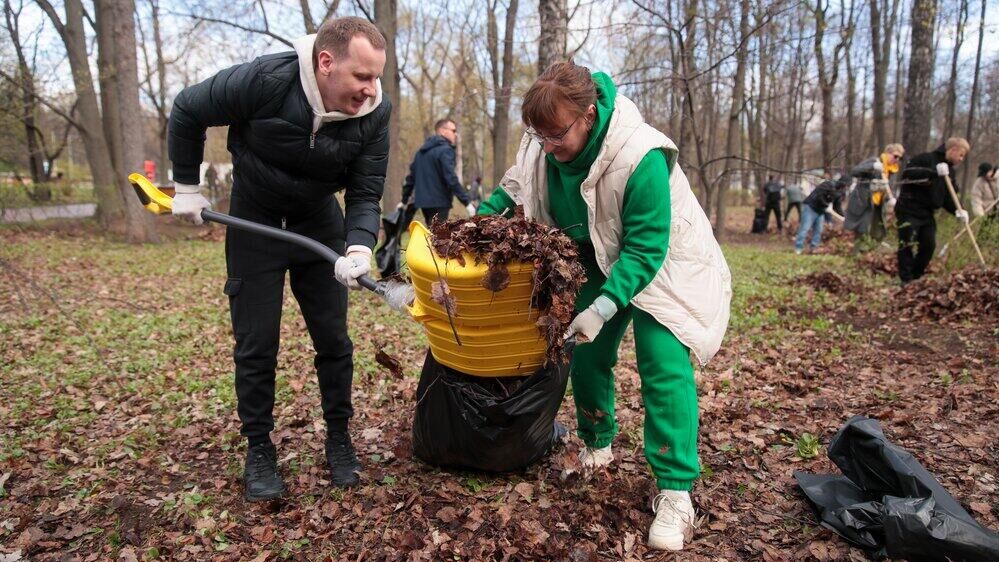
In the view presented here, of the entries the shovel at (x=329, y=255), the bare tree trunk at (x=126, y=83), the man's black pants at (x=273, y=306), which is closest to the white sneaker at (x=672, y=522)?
the shovel at (x=329, y=255)

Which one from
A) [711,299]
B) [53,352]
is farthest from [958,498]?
[53,352]

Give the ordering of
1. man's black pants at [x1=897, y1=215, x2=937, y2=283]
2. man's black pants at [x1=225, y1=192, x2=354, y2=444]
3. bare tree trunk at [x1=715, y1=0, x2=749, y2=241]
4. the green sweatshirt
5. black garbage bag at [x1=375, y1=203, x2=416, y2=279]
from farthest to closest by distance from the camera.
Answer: man's black pants at [x1=897, y1=215, x2=937, y2=283] < bare tree trunk at [x1=715, y1=0, x2=749, y2=241] < black garbage bag at [x1=375, y1=203, x2=416, y2=279] < man's black pants at [x1=225, y1=192, x2=354, y2=444] < the green sweatshirt

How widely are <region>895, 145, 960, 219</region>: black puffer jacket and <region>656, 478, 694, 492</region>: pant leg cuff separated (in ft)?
20.5

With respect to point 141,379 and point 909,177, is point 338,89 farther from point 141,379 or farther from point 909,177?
point 909,177

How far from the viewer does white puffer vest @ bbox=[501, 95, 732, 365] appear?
7.43 feet

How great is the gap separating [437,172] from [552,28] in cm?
213

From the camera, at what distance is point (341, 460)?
9.74 feet

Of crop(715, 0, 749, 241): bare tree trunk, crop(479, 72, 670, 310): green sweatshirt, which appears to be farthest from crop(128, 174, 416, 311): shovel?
crop(715, 0, 749, 241): bare tree trunk

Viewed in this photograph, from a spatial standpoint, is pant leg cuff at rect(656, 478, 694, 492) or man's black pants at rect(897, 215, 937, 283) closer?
pant leg cuff at rect(656, 478, 694, 492)

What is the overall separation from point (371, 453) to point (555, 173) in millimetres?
1738

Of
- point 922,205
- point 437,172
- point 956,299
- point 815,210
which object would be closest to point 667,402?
point 956,299

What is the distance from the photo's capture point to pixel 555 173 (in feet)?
8.39

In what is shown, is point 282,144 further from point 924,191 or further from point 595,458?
point 924,191

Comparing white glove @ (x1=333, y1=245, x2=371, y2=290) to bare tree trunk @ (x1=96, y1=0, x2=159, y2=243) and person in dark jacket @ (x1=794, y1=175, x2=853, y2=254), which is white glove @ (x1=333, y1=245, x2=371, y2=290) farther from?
bare tree trunk @ (x1=96, y1=0, x2=159, y2=243)
